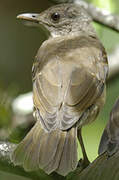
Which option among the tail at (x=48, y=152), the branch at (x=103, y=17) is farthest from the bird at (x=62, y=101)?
the branch at (x=103, y=17)

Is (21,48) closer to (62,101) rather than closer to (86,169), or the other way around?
(62,101)

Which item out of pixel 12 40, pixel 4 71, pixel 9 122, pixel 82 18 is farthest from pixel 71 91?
pixel 12 40

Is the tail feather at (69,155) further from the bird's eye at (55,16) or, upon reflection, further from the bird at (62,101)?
the bird's eye at (55,16)

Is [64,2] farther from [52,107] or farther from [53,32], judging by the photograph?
[52,107]

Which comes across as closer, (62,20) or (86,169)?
(86,169)

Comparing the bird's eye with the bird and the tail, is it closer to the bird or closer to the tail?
the bird

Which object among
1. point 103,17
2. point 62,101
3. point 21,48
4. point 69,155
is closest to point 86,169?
point 69,155

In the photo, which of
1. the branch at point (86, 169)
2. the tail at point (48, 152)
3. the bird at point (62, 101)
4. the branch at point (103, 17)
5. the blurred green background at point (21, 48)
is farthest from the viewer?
the blurred green background at point (21, 48)
